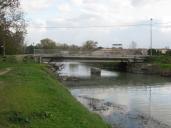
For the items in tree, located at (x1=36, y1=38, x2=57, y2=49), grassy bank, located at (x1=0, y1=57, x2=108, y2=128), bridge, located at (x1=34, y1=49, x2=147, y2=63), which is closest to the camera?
grassy bank, located at (x1=0, y1=57, x2=108, y2=128)

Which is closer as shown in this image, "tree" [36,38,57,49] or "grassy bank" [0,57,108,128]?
"grassy bank" [0,57,108,128]

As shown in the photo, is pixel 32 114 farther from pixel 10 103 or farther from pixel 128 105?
pixel 128 105

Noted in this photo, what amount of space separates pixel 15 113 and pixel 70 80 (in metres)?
57.7

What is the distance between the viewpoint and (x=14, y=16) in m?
55.9

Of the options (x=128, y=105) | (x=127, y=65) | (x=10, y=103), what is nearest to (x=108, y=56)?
(x=127, y=65)

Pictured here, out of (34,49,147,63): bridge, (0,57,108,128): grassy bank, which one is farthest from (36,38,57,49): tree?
(0,57,108,128): grassy bank

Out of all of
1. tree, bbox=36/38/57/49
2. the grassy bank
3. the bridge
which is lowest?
the grassy bank

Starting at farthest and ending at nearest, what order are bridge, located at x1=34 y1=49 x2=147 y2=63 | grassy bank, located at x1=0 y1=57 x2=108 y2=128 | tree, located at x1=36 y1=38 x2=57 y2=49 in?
tree, located at x1=36 y1=38 x2=57 y2=49 → bridge, located at x1=34 y1=49 x2=147 y2=63 → grassy bank, located at x1=0 y1=57 x2=108 y2=128

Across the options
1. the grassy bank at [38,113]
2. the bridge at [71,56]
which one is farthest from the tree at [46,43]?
the grassy bank at [38,113]

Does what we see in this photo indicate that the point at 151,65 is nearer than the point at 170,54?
Yes

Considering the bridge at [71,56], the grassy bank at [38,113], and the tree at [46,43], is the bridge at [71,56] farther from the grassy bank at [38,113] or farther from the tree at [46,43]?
the grassy bank at [38,113]

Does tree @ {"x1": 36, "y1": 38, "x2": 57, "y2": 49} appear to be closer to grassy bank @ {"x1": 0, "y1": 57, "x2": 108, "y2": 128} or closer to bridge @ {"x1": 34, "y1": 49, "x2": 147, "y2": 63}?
bridge @ {"x1": 34, "y1": 49, "x2": 147, "y2": 63}

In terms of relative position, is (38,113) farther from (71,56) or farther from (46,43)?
(46,43)

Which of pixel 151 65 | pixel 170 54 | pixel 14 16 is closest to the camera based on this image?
pixel 14 16
